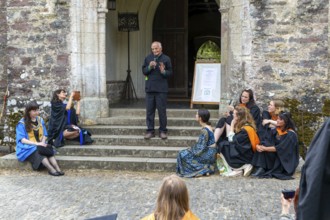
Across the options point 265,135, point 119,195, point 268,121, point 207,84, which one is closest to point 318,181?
point 119,195

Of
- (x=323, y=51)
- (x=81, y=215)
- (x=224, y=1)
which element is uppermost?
(x=224, y=1)

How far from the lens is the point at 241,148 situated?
260 inches

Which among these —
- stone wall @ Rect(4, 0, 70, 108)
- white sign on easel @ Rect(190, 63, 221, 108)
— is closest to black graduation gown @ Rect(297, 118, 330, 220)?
white sign on easel @ Rect(190, 63, 221, 108)

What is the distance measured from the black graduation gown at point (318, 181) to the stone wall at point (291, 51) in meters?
6.20

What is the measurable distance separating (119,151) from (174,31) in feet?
17.0

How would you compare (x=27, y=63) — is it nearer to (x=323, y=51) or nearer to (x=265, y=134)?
(x=265, y=134)

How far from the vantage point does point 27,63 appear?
8.62m

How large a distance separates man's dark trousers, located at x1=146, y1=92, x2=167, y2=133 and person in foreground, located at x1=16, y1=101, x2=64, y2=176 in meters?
1.75

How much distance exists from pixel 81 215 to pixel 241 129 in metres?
2.93

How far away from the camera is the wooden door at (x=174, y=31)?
11.6m

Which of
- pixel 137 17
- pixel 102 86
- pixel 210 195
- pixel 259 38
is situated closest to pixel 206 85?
pixel 259 38

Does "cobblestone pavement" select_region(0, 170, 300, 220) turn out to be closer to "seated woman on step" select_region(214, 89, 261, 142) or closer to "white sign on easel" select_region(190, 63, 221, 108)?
"seated woman on step" select_region(214, 89, 261, 142)

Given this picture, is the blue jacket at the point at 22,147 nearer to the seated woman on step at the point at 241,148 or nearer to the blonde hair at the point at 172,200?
the seated woman on step at the point at 241,148

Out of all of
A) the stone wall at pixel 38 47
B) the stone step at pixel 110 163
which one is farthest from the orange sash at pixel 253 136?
the stone wall at pixel 38 47
